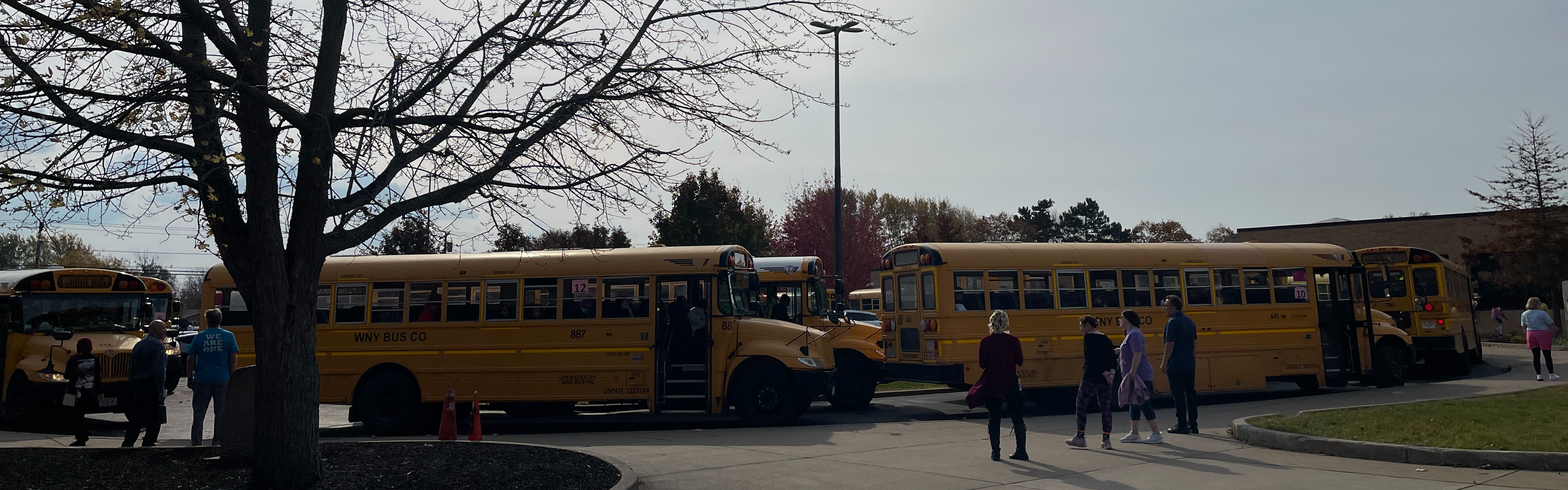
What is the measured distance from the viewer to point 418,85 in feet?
27.7

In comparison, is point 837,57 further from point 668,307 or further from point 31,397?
point 31,397

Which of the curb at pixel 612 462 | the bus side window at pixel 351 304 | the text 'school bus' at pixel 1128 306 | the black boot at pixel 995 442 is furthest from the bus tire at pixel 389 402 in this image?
the black boot at pixel 995 442

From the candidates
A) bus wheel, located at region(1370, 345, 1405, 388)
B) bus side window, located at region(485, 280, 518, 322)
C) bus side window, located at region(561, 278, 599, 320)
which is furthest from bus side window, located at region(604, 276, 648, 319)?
bus wheel, located at region(1370, 345, 1405, 388)

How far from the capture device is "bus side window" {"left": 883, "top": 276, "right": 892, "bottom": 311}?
16516mm

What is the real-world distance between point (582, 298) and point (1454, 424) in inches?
405

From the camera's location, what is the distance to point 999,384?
989 cm

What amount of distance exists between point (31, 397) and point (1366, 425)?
17.4 m

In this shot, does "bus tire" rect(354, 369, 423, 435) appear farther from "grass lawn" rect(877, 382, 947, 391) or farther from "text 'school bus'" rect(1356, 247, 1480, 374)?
"text 'school bus'" rect(1356, 247, 1480, 374)

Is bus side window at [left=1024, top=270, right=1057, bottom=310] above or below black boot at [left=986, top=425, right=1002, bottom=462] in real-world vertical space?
above

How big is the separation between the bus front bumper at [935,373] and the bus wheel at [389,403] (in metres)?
6.90

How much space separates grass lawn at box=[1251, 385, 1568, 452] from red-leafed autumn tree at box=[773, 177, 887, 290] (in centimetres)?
3358

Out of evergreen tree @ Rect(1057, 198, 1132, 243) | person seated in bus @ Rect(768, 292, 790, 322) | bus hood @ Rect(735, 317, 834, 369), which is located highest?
evergreen tree @ Rect(1057, 198, 1132, 243)

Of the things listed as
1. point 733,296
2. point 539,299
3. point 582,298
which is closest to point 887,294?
point 733,296

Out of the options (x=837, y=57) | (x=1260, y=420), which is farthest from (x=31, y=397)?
(x=1260, y=420)
